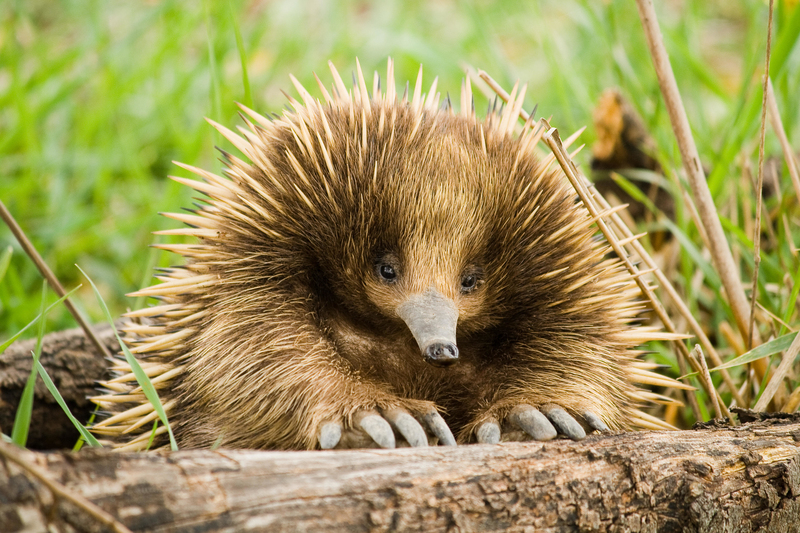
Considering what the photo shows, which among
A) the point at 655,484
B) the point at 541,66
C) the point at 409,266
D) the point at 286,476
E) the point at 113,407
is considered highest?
the point at 541,66

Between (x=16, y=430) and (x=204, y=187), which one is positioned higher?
(x=204, y=187)

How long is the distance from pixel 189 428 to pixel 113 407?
14.9 inches

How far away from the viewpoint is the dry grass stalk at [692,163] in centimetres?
180

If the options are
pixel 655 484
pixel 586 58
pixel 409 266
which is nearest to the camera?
pixel 655 484

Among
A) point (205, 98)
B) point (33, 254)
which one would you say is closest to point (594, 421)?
point (33, 254)

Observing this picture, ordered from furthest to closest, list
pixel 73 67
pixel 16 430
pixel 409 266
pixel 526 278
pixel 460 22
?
1. pixel 460 22
2. pixel 73 67
3. pixel 526 278
4. pixel 409 266
5. pixel 16 430

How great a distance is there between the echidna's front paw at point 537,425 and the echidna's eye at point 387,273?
1.13 feet

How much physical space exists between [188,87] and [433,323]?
2.66 m

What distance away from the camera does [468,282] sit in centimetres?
164

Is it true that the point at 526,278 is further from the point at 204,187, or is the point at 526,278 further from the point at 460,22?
the point at 460,22

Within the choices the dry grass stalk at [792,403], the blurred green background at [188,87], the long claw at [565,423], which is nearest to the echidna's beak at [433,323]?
the long claw at [565,423]

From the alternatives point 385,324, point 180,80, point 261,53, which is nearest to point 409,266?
point 385,324

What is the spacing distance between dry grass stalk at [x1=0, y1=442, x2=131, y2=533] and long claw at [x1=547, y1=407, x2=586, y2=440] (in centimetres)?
82

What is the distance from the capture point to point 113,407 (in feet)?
6.28
